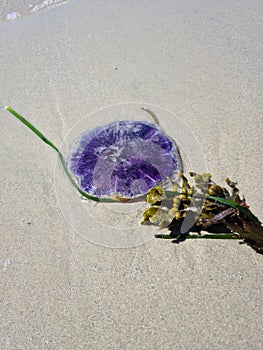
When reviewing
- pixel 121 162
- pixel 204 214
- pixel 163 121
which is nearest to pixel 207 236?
pixel 204 214

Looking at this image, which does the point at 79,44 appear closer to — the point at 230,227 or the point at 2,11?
the point at 2,11

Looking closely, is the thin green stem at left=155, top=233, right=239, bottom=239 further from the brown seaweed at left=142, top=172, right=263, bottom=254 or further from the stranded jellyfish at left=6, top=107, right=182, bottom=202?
the stranded jellyfish at left=6, top=107, right=182, bottom=202

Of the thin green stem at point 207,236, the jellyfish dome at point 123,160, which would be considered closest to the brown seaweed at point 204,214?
the thin green stem at point 207,236

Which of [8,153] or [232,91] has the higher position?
[8,153]

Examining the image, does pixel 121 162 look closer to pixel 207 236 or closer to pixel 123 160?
pixel 123 160

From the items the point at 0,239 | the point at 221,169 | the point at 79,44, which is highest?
the point at 79,44

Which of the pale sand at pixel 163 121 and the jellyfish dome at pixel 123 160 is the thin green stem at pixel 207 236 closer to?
the pale sand at pixel 163 121

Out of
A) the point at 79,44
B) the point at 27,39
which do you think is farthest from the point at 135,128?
the point at 27,39
